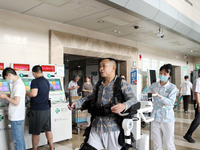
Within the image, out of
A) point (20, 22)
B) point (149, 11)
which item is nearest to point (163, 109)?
point (149, 11)

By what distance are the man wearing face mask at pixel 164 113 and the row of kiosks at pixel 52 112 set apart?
1909 millimetres

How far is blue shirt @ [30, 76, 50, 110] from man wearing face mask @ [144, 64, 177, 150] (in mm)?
1719

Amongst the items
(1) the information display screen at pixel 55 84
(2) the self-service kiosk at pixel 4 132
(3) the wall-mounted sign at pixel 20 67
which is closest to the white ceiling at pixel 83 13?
(3) the wall-mounted sign at pixel 20 67

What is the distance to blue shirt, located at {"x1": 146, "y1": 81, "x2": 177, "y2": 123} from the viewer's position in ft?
8.72

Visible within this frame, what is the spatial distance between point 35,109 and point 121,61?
532cm

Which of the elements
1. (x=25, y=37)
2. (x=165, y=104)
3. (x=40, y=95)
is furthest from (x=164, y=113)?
(x=25, y=37)

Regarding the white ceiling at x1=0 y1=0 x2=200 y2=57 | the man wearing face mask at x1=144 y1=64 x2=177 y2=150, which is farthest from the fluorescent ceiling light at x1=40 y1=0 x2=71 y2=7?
the man wearing face mask at x1=144 y1=64 x2=177 y2=150

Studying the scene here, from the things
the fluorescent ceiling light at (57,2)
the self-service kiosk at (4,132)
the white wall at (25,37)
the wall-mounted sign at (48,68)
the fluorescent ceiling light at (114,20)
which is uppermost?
the fluorescent ceiling light at (57,2)

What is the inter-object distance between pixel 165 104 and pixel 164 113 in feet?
0.45

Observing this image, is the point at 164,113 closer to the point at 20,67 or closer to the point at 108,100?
the point at 108,100

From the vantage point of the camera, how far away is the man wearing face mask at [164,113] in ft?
8.74

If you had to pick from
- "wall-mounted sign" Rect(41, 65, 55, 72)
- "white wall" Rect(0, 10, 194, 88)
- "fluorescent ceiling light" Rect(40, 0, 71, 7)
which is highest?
"fluorescent ceiling light" Rect(40, 0, 71, 7)

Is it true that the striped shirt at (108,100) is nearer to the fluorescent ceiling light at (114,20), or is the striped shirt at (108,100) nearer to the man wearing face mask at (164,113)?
the man wearing face mask at (164,113)

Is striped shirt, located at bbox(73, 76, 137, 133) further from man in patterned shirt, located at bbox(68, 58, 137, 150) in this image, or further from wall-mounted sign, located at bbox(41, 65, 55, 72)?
wall-mounted sign, located at bbox(41, 65, 55, 72)
